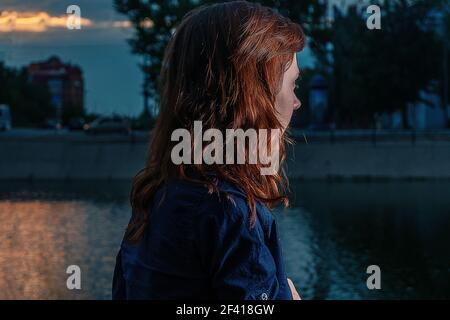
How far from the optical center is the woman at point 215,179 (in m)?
1.62

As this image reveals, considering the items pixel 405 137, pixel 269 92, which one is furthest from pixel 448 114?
pixel 269 92

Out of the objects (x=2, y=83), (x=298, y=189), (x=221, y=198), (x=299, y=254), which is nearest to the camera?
(x=221, y=198)

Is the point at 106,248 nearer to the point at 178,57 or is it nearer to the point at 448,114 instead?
the point at 178,57

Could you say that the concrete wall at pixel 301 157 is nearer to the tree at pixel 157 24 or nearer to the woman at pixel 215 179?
the tree at pixel 157 24

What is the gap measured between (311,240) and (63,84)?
2398 inches

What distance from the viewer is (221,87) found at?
1737 millimetres

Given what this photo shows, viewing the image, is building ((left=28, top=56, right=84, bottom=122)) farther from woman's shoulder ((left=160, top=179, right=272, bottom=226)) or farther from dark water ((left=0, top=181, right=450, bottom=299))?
woman's shoulder ((left=160, top=179, right=272, bottom=226))

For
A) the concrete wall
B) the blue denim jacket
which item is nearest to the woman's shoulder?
the blue denim jacket

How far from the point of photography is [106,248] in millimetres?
17203

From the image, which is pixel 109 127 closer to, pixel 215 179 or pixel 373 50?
pixel 373 50

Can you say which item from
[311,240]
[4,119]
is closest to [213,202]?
[311,240]

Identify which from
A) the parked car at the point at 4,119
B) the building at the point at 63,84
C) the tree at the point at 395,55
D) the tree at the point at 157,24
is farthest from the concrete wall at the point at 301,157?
the parked car at the point at 4,119

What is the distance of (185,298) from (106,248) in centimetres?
1573

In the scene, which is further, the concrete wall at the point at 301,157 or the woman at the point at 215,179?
the concrete wall at the point at 301,157
